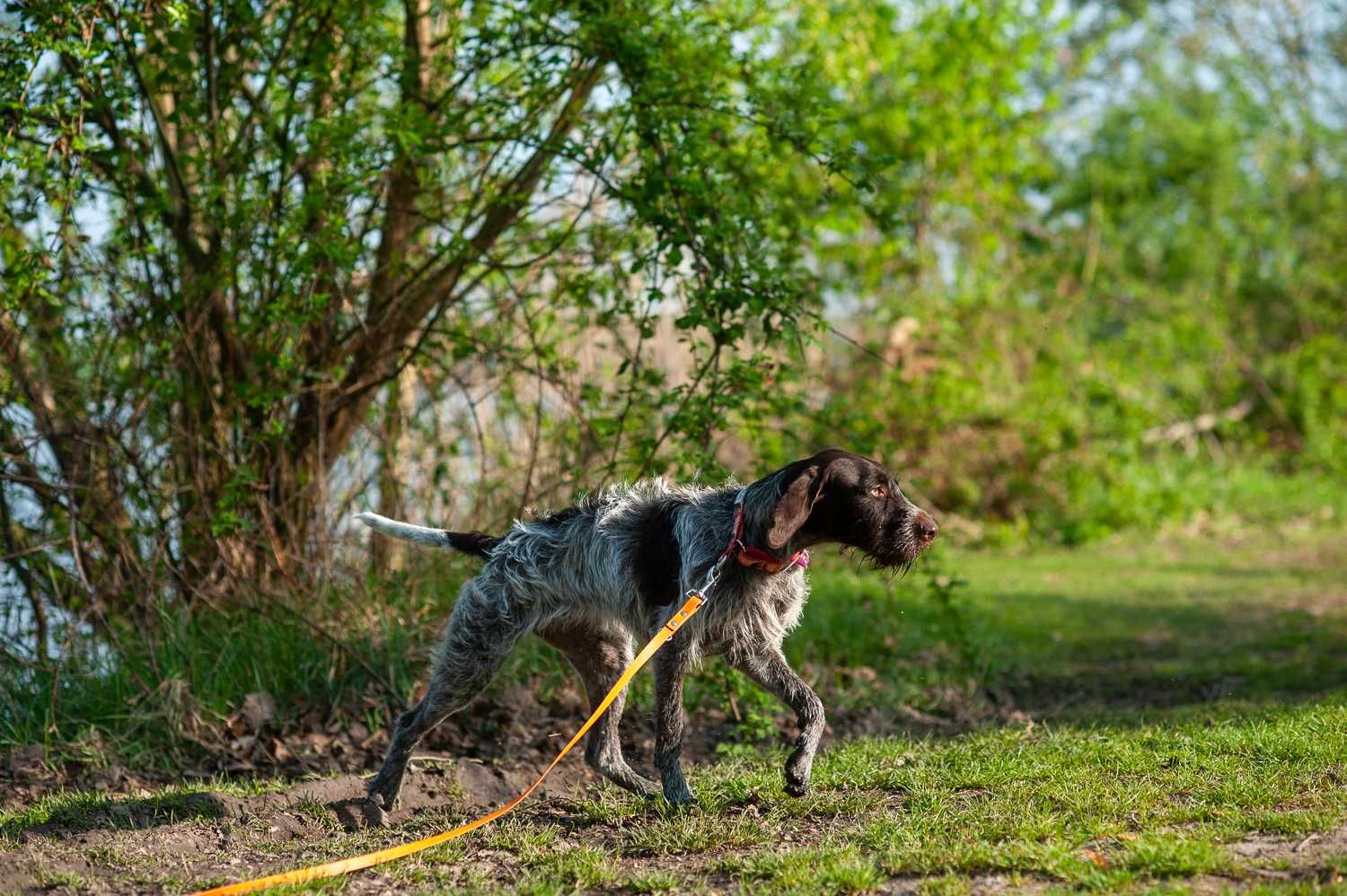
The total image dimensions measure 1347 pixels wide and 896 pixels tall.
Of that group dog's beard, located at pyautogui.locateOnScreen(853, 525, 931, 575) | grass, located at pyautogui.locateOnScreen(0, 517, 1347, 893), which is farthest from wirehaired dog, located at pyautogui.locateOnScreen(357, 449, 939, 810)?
grass, located at pyautogui.locateOnScreen(0, 517, 1347, 893)

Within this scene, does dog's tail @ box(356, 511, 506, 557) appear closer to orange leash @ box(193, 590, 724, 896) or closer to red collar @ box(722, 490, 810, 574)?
orange leash @ box(193, 590, 724, 896)

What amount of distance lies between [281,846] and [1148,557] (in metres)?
10.3

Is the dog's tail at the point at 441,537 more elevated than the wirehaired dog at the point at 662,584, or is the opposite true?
the dog's tail at the point at 441,537

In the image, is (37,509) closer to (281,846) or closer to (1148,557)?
(281,846)

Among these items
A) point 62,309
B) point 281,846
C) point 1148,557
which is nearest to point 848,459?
point 281,846

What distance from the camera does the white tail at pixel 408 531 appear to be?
580 cm

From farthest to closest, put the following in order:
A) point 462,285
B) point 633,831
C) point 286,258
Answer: point 462,285, point 286,258, point 633,831

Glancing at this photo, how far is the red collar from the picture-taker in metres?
5.21

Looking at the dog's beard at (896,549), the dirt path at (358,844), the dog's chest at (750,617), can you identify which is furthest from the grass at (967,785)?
the dog's beard at (896,549)

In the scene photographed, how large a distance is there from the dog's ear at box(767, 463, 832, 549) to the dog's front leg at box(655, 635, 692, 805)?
59 cm

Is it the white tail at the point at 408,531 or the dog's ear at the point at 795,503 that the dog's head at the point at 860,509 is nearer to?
the dog's ear at the point at 795,503

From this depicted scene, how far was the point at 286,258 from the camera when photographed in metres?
7.11

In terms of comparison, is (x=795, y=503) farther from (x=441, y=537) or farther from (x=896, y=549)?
(x=441, y=537)

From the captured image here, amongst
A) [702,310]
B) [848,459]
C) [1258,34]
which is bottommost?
[848,459]
